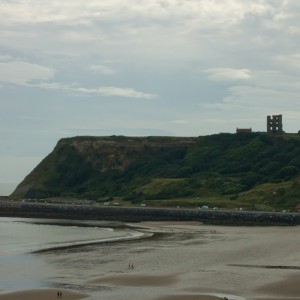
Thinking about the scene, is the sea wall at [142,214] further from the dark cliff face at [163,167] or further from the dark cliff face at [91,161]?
the dark cliff face at [91,161]

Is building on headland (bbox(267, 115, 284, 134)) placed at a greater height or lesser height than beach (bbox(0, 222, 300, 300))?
greater

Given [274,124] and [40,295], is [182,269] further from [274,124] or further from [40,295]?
[274,124]

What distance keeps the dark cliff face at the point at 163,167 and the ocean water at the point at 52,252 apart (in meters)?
34.2

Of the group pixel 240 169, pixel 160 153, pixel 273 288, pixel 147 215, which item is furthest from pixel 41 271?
pixel 160 153

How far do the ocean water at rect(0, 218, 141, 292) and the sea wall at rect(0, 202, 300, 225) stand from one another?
667 centimetres

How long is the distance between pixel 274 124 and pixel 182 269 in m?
109

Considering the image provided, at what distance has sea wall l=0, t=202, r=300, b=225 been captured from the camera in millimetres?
74500

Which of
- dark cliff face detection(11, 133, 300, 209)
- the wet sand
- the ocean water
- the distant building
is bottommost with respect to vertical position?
the wet sand

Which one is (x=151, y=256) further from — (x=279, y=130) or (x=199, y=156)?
(x=279, y=130)

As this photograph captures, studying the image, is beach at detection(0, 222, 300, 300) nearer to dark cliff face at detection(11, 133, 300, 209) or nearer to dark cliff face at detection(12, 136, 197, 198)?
dark cliff face at detection(11, 133, 300, 209)

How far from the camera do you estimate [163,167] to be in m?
136

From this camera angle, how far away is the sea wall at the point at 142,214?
244 feet

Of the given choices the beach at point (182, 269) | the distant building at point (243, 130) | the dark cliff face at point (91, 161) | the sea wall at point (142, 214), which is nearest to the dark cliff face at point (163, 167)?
the dark cliff face at point (91, 161)

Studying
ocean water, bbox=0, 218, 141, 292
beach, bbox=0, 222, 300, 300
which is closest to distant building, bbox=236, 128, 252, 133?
ocean water, bbox=0, 218, 141, 292
